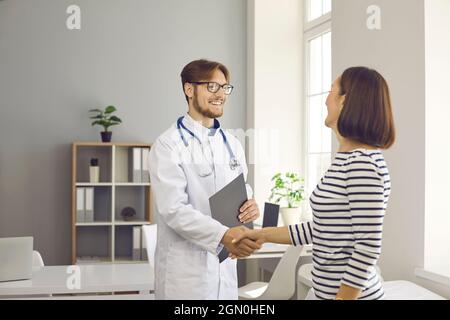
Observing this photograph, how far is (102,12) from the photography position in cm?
466

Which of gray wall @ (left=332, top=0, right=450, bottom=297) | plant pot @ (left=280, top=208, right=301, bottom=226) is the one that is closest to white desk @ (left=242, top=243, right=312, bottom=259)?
plant pot @ (left=280, top=208, right=301, bottom=226)

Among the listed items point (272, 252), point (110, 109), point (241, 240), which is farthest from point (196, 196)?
point (110, 109)

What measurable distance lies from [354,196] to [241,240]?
716 mm

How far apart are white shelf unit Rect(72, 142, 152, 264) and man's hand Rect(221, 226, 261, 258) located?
255cm

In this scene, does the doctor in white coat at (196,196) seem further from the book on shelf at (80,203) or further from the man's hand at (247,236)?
the book on shelf at (80,203)

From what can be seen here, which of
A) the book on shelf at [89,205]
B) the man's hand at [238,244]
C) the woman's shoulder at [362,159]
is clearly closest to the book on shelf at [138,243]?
the book on shelf at [89,205]

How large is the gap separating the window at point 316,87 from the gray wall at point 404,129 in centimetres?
123

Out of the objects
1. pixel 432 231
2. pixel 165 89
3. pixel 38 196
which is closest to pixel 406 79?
pixel 432 231

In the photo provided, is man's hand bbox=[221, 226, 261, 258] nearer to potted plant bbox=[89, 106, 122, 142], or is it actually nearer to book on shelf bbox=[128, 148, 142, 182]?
book on shelf bbox=[128, 148, 142, 182]

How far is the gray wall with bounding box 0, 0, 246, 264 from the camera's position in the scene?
4.47m

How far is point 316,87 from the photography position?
186 inches

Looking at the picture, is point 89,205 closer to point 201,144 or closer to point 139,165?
point 139,165

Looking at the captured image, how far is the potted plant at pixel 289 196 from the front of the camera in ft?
13.4

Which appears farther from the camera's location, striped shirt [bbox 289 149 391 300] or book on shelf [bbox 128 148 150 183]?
book on shelf [bbox 128 148 150 183]
